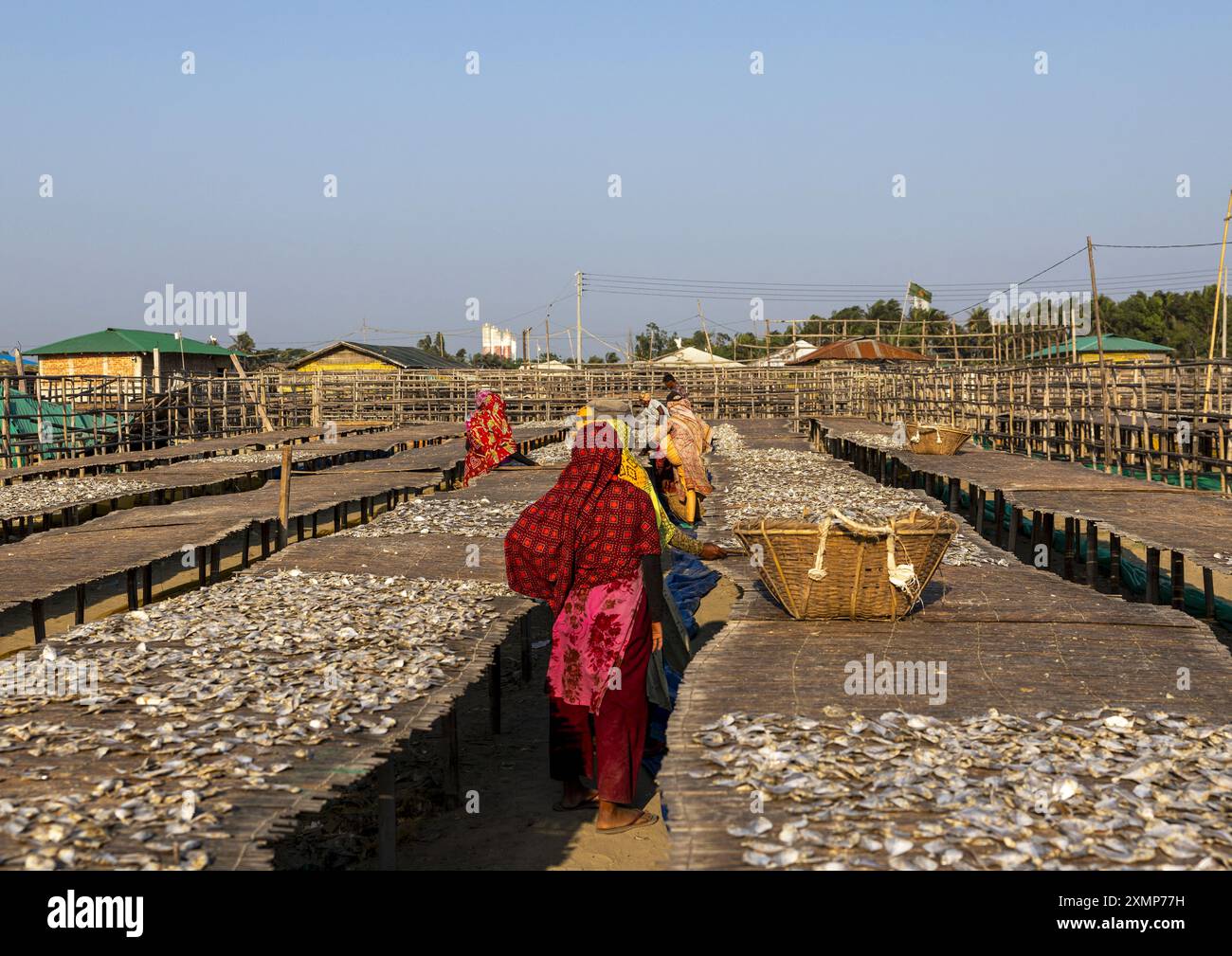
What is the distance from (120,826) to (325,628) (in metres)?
3.17

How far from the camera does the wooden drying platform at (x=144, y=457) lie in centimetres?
1927

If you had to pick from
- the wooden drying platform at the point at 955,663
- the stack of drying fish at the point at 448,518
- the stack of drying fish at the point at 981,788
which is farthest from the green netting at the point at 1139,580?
the stack of drying fish at the point at 981,788

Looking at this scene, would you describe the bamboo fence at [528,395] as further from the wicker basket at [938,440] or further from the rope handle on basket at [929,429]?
the wicker basket at [938,440]

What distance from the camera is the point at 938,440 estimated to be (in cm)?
1850

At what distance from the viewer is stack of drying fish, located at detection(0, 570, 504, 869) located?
3980 mm

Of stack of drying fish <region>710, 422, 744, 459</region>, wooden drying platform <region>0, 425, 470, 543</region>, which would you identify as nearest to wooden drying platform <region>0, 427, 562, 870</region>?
wooden drying platform <region>0, 425, 470, 543</region>

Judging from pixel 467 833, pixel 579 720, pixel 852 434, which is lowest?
pixel 467 833

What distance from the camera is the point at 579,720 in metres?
6.29

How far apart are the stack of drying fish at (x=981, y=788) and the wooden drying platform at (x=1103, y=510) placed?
4.15 metres

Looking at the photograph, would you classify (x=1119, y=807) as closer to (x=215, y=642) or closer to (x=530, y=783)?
(x=530, y=783)

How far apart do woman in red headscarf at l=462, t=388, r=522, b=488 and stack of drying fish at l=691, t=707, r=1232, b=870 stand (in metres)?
12.3

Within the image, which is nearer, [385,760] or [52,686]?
[385,760]
